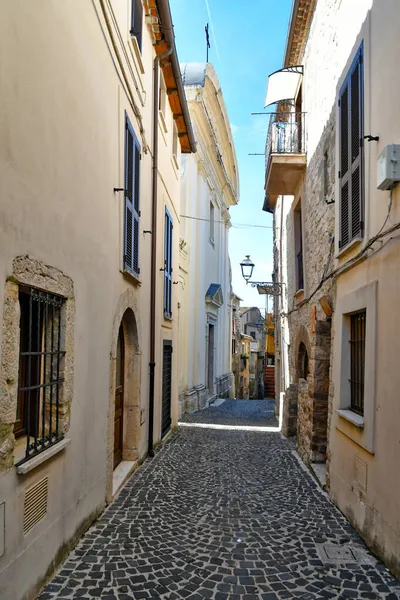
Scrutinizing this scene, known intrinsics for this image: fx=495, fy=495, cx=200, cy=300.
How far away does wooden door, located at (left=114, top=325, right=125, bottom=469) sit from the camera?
6535 mm

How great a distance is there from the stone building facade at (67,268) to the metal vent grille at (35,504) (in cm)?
1

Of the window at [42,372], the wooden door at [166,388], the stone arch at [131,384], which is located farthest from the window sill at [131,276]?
the wooden door at [166,388]

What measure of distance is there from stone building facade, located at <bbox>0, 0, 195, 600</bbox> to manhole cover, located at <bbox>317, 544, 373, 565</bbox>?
6.82ft

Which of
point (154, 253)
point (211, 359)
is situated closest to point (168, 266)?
point (154, 253)

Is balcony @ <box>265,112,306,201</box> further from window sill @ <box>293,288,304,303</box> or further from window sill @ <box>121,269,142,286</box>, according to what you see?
window sill @ <box>121,269,142,286</box>

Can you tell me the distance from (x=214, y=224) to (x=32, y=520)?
1706 cm

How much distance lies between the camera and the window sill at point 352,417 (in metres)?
4.64

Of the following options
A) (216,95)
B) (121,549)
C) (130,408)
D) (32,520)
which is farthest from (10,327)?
(216,95)

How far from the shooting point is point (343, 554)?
4.11m

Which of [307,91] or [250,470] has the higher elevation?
[307,91]

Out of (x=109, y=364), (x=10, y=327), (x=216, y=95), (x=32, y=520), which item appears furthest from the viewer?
(x=216, y=95)

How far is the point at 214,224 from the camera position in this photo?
19.6 metres

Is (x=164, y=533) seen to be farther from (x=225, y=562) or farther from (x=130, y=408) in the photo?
(x=130, y=408)

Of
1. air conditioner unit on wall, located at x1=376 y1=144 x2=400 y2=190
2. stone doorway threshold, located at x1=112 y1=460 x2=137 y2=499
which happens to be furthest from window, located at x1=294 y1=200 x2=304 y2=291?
air conditioner unit on wall, located at x1=376 y1=144 x2=400 y2=190
